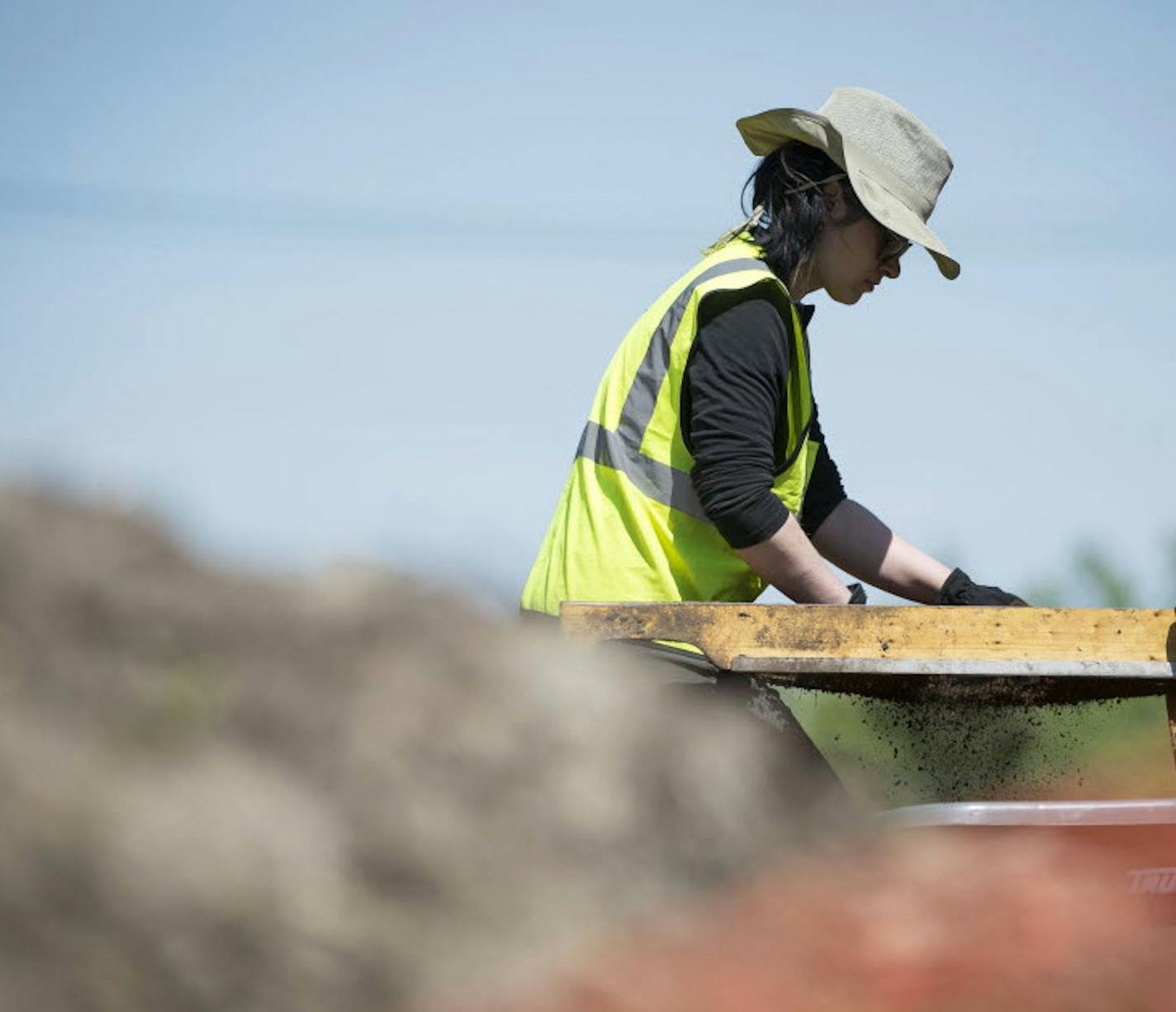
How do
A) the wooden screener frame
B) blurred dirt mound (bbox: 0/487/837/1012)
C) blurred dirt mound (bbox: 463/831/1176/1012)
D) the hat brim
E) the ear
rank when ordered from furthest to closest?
the ear
the hat brim
the wooden screener frame
blurred dirt mound (bbox: 463/831/1176/1012)
blurred dirt mound (bbox: 0/487/837/1012)

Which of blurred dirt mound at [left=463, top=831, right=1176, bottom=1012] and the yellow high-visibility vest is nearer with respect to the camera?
blurred dirt mound at [left=463, top=831, right=1176, bottom=1012]

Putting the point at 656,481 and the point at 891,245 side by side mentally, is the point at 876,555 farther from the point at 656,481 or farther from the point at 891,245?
the point at 656,481

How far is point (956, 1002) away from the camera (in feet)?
7.57

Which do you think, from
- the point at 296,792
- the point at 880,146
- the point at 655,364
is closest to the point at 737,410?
the point at 655,364

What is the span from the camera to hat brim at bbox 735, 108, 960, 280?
11.1ft

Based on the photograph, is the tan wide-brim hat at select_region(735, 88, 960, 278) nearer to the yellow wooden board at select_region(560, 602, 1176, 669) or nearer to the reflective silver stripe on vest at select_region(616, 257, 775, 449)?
the reflective silver stripe on vest at select_region(616, 257, 775, 449)

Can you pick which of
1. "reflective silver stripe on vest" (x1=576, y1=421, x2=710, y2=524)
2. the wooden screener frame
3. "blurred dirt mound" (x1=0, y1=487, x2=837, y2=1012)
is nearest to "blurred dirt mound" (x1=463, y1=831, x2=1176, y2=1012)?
"blurred dirt mound" (x1=0, y1=487, x2=837, y2=1012)

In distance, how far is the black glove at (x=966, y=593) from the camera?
144 inches

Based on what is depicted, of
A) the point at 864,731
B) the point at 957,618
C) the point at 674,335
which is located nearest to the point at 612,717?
the point at 957,618

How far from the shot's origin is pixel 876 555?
418cm

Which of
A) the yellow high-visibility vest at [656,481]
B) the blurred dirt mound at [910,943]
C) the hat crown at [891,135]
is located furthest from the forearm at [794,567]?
the hat crown at [891,135]

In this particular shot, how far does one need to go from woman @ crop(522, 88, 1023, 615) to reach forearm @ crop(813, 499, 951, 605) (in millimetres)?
451

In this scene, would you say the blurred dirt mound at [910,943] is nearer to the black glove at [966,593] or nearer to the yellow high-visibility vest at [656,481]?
the yellow high-visibility vest at [656,481]

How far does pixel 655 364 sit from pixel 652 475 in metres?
0.24
